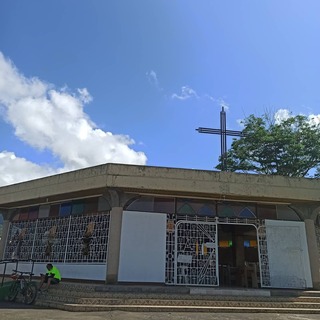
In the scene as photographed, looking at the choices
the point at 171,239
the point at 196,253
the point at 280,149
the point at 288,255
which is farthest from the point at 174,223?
the point at 280,149

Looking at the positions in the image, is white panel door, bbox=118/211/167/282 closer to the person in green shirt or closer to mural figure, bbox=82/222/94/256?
mural figure, bbox=82/222/94/256

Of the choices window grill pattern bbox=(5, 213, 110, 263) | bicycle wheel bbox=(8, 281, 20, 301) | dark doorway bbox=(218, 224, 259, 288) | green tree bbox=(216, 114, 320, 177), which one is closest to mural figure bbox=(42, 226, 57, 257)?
window grill pattern bbox=(5, 213, 110, 263)

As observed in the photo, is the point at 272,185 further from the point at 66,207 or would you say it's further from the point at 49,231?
the point at 49,231

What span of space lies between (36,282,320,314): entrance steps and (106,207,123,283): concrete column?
0.63 metres

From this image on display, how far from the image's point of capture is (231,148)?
973 inches

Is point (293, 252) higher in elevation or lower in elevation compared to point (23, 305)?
higher

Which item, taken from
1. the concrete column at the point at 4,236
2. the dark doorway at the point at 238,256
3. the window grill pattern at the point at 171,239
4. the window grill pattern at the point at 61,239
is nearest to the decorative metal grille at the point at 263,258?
the dark doorway at the point at 238,256

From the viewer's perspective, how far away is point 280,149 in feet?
74.2

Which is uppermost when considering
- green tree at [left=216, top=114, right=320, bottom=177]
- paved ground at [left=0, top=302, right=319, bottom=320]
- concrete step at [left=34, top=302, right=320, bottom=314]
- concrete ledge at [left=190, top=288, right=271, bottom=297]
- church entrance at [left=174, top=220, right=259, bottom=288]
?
green tree at [left=216, top=114, right=320, bottom=177]

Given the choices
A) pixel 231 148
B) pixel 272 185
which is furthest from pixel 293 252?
pixel 231 148

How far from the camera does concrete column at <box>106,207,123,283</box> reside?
396 inches

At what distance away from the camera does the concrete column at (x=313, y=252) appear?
36.0 ft

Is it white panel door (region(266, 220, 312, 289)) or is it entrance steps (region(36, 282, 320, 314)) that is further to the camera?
white panel door (region(266, 220, 312, 289))

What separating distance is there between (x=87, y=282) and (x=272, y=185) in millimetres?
6592
